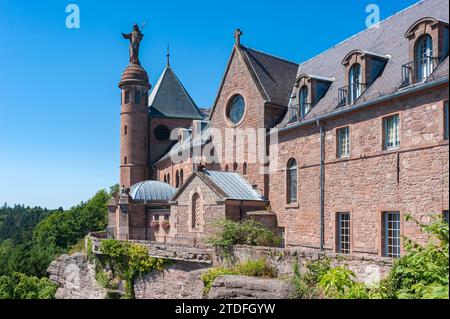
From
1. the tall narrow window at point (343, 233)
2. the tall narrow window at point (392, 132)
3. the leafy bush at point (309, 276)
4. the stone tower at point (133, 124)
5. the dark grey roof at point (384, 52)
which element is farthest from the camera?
the stone tower at point (133, 124)

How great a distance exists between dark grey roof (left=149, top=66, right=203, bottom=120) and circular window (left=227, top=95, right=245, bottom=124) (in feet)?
67.5

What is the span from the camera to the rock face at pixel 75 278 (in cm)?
2812

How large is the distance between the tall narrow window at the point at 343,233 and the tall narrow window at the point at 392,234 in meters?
2.13

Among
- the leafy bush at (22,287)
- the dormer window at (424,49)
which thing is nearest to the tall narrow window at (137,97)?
the leafy bush at (22,287)

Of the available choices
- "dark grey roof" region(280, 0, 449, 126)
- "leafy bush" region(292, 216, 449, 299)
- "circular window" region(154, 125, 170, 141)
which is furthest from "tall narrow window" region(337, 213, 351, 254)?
"circular window" region(154, 125, 170, 141)

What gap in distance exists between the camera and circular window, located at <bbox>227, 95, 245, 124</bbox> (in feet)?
96.0

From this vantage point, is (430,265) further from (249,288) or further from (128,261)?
(128,261)

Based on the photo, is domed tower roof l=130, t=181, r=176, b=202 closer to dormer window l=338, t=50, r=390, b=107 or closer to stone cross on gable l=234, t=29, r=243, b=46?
stone cross on gable l=234, t=29, r=243, b=46

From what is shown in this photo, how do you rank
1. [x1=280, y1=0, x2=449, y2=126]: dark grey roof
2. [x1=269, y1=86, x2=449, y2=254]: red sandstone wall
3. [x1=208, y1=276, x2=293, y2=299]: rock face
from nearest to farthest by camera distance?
[x1=208, y1=276, x2=293, y2=299]: rock face < [x1=269, y1=86, x2=449, y2=254]: red sandstone wall < [x1=280, y1=0, x2=449, y2=126]: dark grey roof

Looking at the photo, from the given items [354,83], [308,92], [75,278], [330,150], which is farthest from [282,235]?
[75,278]

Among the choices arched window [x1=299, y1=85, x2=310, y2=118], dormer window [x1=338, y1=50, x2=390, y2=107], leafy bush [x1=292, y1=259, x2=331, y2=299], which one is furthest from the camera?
arched window [x1=299, y1=85, x2=310, y2=118]

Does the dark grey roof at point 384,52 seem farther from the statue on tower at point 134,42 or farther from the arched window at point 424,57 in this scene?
the statue on tower at point 134,42

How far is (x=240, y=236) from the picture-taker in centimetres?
2198
